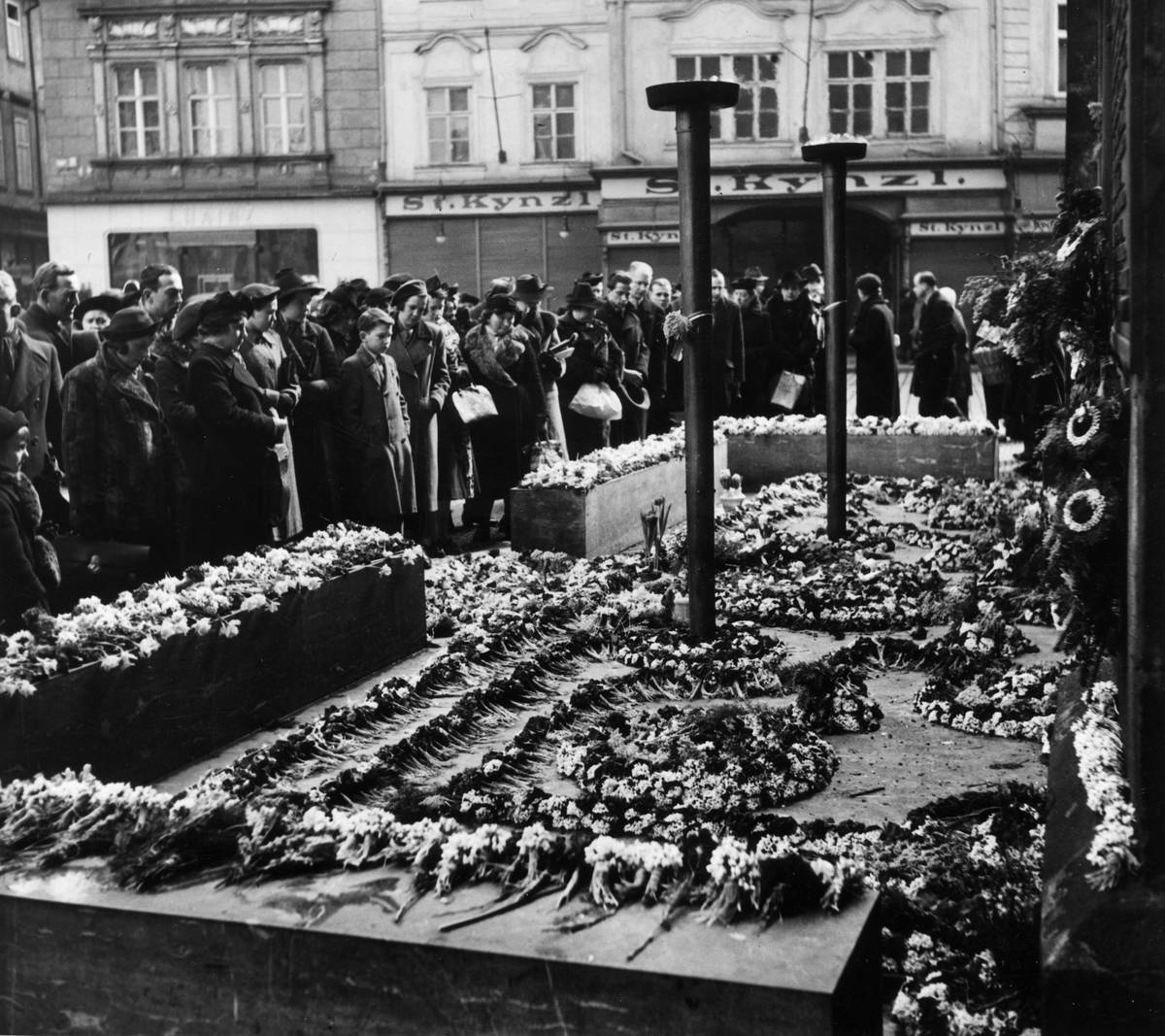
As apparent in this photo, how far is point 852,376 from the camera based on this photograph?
89.1 ft

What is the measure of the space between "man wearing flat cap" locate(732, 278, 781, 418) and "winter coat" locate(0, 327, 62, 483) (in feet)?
29.6

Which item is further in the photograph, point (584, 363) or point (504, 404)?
point (584, 363)

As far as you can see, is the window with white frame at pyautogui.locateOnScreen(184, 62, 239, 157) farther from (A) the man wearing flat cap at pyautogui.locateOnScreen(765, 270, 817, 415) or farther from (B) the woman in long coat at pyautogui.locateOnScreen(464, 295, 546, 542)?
(B) the woman in long coat at pyautogui.locateOnScreen(464, 295, 546, 542)

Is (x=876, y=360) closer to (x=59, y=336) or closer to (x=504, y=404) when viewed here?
(x=504, y=404)

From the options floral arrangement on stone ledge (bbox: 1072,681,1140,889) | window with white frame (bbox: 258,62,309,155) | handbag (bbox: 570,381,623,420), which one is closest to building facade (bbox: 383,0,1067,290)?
window with white frame (bbox: 258,62,309,155)

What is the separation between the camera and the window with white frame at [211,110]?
2198 centimetres

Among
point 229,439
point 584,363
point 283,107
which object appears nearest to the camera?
point 229,439

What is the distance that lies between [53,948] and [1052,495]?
9.38 feet

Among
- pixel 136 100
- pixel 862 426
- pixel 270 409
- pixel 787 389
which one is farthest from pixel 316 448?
pixel 136 100

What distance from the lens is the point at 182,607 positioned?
245 inches

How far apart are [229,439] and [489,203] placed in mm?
19532

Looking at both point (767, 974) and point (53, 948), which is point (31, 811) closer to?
point (53, 948)

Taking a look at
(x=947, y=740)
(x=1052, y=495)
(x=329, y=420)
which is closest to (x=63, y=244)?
(x=329, y=420)

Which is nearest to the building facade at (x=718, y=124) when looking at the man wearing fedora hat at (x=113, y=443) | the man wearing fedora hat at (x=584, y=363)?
the man wearing fedora hat at (x=584, y=363)
